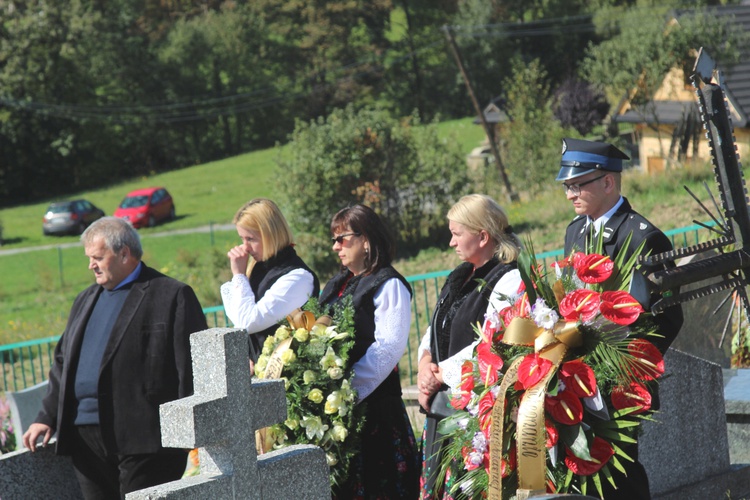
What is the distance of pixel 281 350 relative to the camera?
171 inches

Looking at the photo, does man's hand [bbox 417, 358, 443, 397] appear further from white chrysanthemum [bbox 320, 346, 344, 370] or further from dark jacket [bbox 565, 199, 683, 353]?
dark jacket [bbox 565, 199, 683, 353]

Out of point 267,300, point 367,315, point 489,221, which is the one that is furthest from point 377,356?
point 489,221

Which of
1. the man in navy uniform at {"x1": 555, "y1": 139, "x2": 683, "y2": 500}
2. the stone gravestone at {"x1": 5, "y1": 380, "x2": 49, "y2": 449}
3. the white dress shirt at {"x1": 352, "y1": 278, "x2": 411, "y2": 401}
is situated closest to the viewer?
the man in navy uniform at {"x1": 555, "y1": 139, "x2": 683, "y2": 500}

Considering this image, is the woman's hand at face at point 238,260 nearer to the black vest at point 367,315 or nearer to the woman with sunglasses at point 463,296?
the black vest at point 367,315

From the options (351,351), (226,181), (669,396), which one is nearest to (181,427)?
(351,351)

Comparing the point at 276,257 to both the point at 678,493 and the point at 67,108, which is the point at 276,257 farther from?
the point at 67,108

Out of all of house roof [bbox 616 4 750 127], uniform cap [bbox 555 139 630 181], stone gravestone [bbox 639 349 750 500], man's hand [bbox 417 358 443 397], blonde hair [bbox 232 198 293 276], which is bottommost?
stone gravestone [bbox 639 349 750 500]

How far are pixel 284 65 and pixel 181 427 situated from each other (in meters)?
66.0

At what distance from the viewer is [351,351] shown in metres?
4.60

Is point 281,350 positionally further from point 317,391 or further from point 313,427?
point 313,427

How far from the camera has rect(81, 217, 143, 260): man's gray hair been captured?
4.80 metres

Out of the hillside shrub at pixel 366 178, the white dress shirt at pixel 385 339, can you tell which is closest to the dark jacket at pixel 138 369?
the white dress shirt at pixel 385 339

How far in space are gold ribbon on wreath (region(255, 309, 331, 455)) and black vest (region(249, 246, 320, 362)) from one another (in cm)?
52

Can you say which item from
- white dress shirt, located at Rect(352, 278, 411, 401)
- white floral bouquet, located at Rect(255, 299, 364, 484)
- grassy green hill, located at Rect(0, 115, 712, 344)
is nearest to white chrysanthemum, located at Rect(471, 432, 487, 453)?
white floral bouquet, located at Rect(255, 299, 364, 484)
